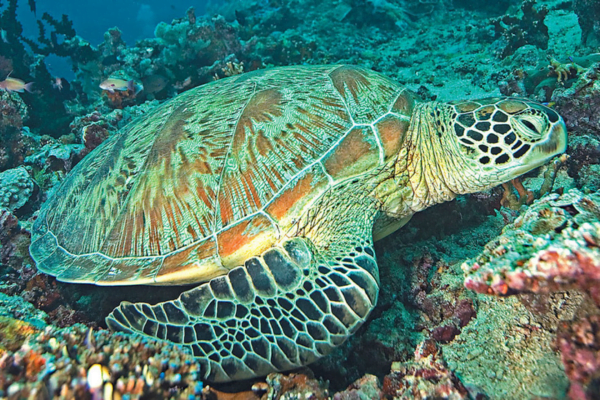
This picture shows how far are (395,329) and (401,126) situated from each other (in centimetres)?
149

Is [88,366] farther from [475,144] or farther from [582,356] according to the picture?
[475,144]

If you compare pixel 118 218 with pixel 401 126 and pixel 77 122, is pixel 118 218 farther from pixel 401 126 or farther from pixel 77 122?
pixel 77 122

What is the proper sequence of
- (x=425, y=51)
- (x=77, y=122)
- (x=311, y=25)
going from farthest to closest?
(x=311, y=25), (x=425, y=51), (x=77, y=122)

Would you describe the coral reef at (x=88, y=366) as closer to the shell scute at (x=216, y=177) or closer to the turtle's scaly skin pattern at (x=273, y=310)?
the turtle's scaly skin pattern at (x=273, y=310)

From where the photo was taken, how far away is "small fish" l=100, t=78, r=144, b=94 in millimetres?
5902

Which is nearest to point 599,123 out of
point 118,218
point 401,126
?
point 401,126

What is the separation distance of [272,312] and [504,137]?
1980mm

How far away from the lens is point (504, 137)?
2162 mm

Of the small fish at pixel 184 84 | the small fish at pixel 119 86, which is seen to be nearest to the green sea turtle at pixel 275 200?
the small fish at pixel 119 86

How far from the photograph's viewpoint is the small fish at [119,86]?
19.4 feet

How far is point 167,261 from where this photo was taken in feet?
7.09

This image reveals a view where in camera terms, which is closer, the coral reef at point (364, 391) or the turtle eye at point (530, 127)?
the coral reef at point (364, 391)

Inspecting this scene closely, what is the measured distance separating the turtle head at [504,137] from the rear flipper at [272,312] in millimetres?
1062

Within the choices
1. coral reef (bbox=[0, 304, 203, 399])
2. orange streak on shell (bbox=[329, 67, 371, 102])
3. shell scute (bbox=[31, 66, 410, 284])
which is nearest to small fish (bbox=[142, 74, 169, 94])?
shell scute (bbox=[31, 66, 410, 284])
